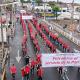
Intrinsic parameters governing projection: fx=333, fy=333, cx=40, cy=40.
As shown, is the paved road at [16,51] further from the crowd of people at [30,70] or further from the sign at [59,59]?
the sign at [59,59]

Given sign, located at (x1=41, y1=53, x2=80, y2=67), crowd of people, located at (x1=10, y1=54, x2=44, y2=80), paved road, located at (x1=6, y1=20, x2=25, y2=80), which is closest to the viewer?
crowd of people, located at (x1=10, y1=54, x2=44, y2=80)

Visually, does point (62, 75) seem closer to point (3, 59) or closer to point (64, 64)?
point (64, 64)

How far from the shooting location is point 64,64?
75.3 ft

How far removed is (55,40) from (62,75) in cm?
1484

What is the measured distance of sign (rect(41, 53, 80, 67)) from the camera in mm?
22562

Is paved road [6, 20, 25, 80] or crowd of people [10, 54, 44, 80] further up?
crowd of people [10, 54, 44, 80]

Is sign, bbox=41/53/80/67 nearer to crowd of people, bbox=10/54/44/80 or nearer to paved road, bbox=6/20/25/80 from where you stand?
crowd of people, bbox=10/54/44/80

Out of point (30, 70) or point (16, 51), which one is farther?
point (16, 51)

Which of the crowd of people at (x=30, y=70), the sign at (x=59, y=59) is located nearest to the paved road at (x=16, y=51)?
the crowd of people at (x=30, y=70)

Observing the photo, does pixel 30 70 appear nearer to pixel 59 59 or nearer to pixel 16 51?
pixel 59 59

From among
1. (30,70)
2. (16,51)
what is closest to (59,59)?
(30,70)

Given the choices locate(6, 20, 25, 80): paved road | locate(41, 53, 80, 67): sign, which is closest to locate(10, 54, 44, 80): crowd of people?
locate(41, 53, 80, 67): sign


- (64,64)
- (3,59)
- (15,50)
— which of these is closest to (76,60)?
(64,64)

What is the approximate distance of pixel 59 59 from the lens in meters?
22.7
